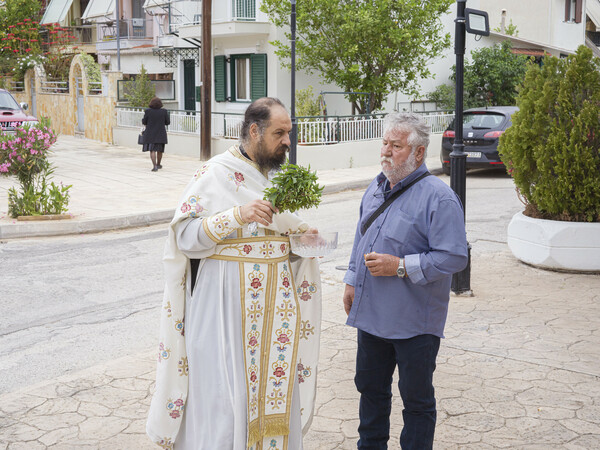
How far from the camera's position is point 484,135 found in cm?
1748

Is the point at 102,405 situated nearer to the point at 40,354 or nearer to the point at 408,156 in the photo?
the point at 40,354

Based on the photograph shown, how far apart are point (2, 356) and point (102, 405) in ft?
5.18

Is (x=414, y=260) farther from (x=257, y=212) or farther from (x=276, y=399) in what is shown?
(x=276, y=399)

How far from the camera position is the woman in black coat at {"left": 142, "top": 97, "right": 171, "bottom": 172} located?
18953 millimetres

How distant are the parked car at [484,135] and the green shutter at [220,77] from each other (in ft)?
34.3

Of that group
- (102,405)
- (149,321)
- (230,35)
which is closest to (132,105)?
(230,35)

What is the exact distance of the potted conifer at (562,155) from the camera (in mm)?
8273

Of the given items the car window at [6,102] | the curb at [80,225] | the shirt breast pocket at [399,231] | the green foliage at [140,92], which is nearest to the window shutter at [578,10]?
the green foliage at [140,92]

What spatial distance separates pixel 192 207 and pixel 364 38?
58.5 ft

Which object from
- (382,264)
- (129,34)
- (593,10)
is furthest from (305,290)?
(593,10)

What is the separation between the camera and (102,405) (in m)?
4.95

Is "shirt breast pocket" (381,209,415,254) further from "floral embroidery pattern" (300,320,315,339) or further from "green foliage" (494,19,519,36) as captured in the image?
"green foliage" (494,19,519,36)

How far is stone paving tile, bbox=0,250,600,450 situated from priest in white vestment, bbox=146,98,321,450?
2.76 ft

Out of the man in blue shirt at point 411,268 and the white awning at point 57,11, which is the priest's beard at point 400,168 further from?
the white awning at point 57,11
